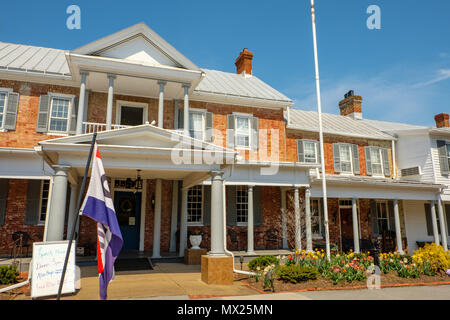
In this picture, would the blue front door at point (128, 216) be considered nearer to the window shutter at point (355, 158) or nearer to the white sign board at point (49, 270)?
the white sign board at point (49, 270)

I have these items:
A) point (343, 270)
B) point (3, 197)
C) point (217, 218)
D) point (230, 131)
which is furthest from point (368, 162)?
point (3, 197)

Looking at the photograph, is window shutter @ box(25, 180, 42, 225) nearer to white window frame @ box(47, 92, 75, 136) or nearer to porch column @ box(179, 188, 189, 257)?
white window frame @ box(47, 92, 75, 136)

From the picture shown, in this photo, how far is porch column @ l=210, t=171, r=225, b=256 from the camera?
929 cm

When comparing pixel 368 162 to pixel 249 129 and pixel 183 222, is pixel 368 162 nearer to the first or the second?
pixel 249 129

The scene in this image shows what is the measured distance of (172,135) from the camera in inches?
364

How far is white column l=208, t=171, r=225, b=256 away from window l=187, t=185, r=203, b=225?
553cm

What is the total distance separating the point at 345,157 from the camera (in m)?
19.0

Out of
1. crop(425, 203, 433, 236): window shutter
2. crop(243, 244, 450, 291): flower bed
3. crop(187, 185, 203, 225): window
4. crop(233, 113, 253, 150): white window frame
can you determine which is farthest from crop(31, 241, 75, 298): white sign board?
crop(425, 203, 433, 236): window shutter

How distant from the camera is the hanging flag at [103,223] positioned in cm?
500

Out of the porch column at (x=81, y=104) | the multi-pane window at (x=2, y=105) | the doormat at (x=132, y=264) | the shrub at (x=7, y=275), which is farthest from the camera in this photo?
the multi-pane window at (x=2, y=105)

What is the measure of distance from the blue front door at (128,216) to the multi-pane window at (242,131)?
5.36 meters

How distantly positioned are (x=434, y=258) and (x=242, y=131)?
901cm

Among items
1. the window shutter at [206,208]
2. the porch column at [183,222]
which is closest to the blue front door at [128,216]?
the porch column at [183,222]

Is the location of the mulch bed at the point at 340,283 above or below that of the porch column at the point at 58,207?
below
